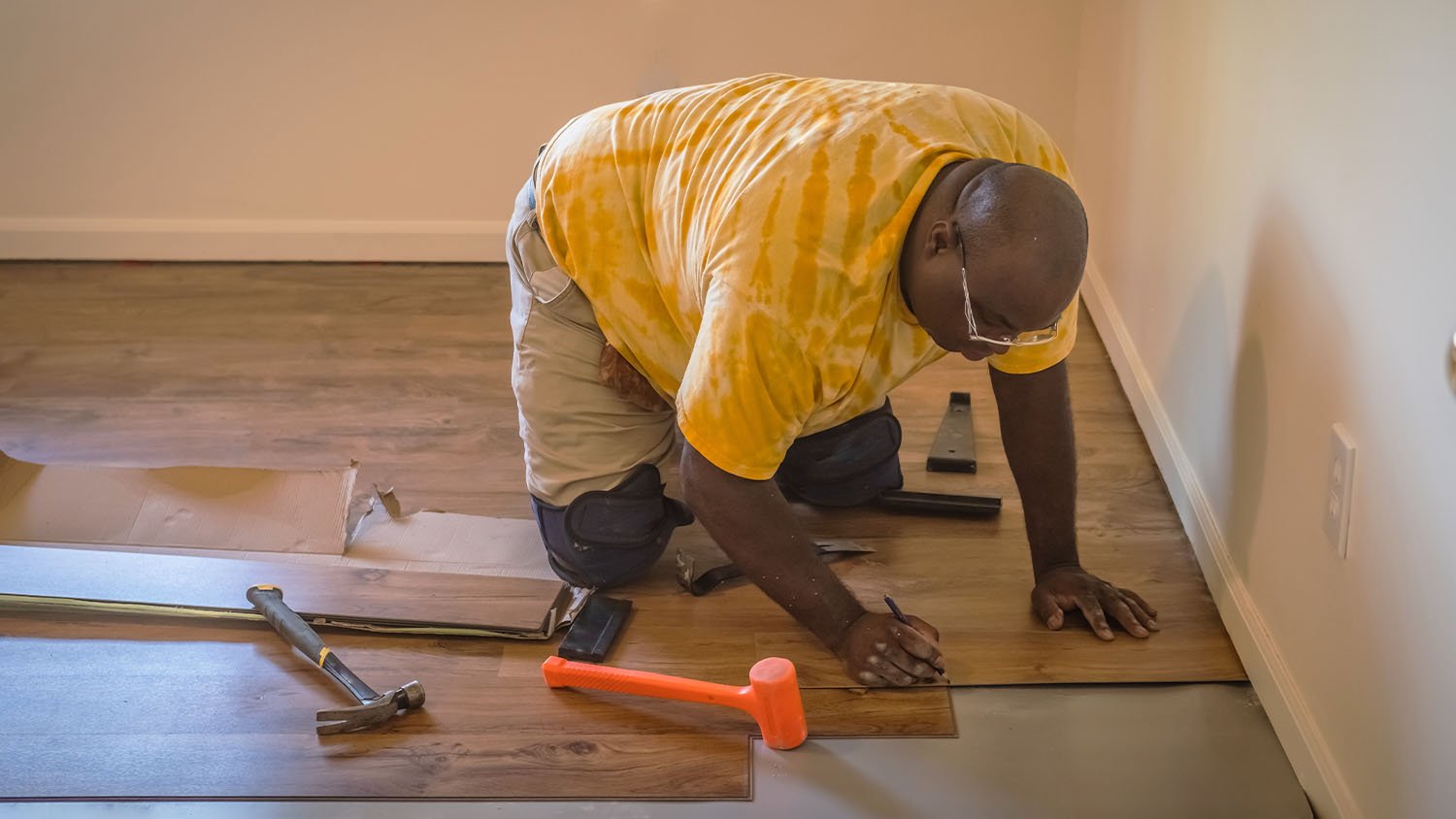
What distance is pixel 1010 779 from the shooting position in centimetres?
162

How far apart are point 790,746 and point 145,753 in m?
0.84

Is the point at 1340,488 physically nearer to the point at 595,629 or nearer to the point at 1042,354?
the point at 1042,354

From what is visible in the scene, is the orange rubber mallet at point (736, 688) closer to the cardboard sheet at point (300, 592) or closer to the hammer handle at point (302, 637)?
the cardboard sheet at point (300, 592)

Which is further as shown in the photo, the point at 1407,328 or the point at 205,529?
the point at 205,529

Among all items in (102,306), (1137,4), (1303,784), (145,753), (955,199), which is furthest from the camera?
(102,306)

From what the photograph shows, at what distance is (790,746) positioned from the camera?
1674 millimetres

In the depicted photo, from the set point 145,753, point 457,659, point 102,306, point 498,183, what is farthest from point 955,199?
point 102,306

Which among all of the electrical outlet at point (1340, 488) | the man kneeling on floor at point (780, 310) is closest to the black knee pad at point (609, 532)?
the man kneeling on floor at point (780, 310)

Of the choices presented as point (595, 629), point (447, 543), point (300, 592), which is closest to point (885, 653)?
point (595, 629)

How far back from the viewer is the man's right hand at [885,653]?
5.72 feet

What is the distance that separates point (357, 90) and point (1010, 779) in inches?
90.0

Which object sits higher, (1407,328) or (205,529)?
(1407,328)

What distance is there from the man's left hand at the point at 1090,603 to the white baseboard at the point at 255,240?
1820 millimetres

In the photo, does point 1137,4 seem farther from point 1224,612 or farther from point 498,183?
point 498,183
